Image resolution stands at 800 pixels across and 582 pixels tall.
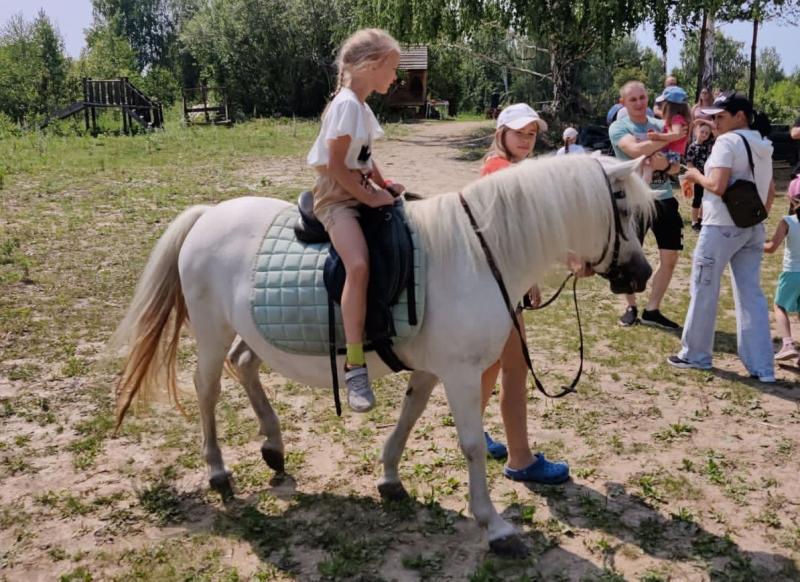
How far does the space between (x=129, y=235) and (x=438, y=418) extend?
5.75 metres

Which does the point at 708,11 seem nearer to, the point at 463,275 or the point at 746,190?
the point at 746,190

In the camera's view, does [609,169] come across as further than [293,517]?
No

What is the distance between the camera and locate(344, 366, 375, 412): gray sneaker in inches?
112

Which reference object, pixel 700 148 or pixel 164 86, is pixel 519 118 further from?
pixel 164 86

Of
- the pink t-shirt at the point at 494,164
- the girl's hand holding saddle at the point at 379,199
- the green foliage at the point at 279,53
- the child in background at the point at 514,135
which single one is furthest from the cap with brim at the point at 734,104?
the green foliage at the point at 279,53

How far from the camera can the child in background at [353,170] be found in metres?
2.71

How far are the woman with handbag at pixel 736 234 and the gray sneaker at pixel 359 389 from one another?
10.1 ft

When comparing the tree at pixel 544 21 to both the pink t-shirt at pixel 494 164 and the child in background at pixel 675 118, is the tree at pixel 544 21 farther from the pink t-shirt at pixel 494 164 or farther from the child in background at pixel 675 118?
the pink t-shirt at pixel 494 164

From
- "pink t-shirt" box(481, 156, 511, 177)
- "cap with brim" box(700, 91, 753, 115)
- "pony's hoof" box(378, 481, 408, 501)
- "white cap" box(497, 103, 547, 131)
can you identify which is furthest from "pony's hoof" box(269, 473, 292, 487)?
"cap with brim" box(700, 91, 753, 115)

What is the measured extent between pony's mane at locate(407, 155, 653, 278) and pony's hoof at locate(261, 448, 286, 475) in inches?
57.5

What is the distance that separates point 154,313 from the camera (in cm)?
354

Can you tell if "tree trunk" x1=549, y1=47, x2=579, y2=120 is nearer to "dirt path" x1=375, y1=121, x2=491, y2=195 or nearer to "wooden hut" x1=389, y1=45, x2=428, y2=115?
"dirt path" x1=375, y1=121, x2=491, y2=195

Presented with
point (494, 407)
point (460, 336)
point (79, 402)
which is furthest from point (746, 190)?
point (79, 402)

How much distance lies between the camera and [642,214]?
2.88 meters
